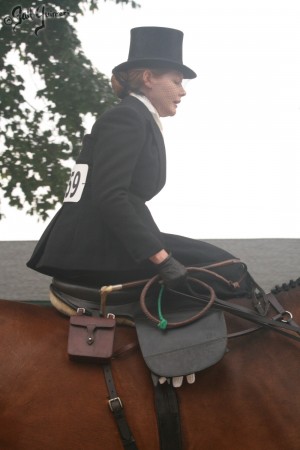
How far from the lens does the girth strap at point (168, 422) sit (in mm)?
2797

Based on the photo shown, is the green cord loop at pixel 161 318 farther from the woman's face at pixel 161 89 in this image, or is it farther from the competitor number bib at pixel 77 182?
the woman's face at pixel 161 89

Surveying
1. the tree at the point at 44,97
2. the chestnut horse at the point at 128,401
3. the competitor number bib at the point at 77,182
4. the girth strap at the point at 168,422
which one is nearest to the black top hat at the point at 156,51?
the competitor number bib at the point at 77,182

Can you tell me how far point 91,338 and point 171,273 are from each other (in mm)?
416

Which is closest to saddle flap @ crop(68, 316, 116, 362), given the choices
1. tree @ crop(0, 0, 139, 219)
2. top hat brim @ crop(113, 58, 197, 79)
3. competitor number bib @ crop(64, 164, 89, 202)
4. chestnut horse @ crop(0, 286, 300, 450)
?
chestnut horse @ crop(0, 286, 300, 450)

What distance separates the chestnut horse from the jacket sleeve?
47 centimetres

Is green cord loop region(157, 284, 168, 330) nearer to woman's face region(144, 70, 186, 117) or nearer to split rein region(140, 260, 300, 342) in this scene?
split rein region(140, 260, 300, 342)

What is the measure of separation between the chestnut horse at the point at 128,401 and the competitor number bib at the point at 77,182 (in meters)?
0.59

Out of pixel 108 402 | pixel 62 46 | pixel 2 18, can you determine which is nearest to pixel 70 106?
pixel 62 46

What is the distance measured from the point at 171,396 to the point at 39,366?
0.54m

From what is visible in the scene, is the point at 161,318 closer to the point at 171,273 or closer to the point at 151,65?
the point at 171,273

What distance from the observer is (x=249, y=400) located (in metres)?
2.87

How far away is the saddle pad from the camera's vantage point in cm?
282

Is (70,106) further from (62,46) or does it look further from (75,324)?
(75,324)

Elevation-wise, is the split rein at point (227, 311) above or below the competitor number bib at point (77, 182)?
below
